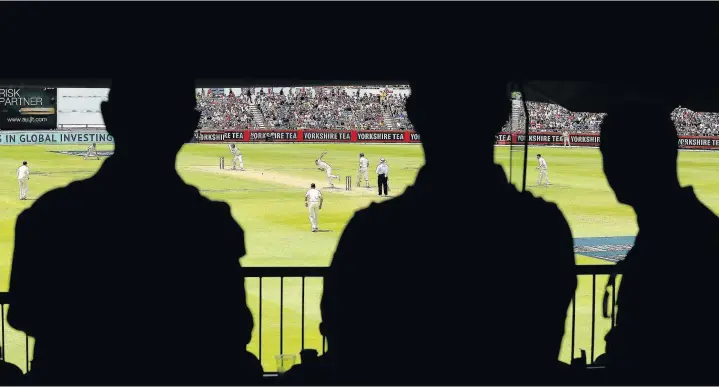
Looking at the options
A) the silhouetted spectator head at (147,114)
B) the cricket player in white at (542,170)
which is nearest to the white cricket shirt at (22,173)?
the cricket player in white at (542,170)

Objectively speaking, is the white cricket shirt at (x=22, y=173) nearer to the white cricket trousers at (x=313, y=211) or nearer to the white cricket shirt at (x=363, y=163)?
the white cricket trousers at (x=313, y=211)

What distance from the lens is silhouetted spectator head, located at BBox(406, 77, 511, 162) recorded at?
9.94 ft

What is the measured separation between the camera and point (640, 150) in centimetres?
346

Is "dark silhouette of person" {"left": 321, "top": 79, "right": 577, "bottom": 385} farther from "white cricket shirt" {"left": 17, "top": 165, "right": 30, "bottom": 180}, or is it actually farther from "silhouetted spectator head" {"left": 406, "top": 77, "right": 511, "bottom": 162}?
"white cricket shirt" {"left": 17, "top": 165, "right": 30, "bottom": 180}

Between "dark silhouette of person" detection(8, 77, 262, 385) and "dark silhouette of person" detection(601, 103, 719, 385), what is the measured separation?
1540 millimetres

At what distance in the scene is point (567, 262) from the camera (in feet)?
10.0

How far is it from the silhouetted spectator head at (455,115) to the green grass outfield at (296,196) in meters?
0.11

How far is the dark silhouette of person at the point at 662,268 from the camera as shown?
3402 mm

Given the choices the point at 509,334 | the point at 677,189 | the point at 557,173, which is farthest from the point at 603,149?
the point at 557,173

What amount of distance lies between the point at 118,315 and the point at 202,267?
13.2 inches

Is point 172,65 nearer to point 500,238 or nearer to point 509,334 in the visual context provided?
point 500,238

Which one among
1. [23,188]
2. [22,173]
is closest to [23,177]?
[22,173]

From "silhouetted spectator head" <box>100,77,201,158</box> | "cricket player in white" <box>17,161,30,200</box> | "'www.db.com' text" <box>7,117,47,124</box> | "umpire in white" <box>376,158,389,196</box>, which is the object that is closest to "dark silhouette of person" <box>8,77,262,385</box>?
"silhouetted spectator head" <box>100,77,201,158</box>

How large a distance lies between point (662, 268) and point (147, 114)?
2.07 metres
